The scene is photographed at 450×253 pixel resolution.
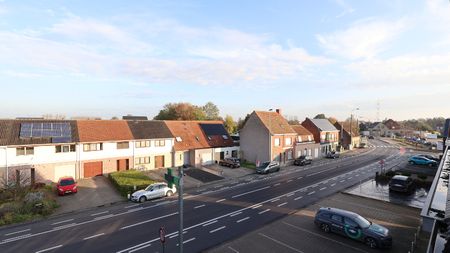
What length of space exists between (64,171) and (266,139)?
29.2 meters

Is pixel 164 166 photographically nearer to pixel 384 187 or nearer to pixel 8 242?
pixel 8 242

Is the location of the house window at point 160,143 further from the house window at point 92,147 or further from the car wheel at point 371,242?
the car wheel at point 371,242

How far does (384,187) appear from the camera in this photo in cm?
3200

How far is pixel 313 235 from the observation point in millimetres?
18672

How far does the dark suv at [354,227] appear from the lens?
54.6ft

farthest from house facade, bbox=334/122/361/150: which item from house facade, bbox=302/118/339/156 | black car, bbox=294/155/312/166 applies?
black car, bbox=294/155/312/166

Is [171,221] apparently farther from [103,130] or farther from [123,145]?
[103,130]

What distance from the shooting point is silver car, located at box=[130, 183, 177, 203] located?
26469 millimetres

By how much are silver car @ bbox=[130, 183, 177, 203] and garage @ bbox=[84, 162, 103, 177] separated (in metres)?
10.4

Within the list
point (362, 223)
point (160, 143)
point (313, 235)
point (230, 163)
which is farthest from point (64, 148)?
point (362, 223)

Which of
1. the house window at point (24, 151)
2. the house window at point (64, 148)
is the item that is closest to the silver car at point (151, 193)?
the house window at point (64, 148)

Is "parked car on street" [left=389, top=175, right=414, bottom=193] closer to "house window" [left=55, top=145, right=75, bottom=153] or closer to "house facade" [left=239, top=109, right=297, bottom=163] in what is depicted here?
"house facade" [left=239, top=109, right=297, bottom=163]

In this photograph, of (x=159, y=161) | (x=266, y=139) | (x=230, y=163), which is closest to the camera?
(x=159, y=161)

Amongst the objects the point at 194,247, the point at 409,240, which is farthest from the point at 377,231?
the point at 194,247
